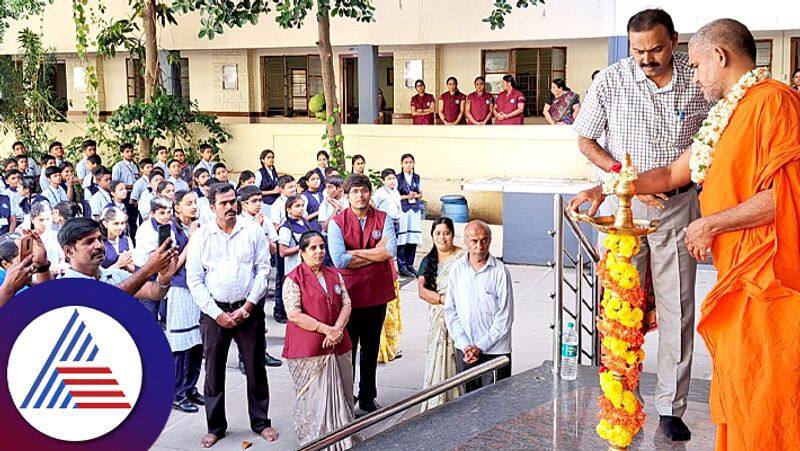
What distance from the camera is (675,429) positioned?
13.7 feet

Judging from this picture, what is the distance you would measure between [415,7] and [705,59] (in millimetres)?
12872

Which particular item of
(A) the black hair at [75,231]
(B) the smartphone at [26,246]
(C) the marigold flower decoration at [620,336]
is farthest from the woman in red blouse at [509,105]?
(B) the smartphone at [26,246]

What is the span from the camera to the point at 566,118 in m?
14.9

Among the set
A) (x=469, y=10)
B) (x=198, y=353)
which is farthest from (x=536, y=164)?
(x=198, y=353)

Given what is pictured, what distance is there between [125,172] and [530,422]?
1157cm

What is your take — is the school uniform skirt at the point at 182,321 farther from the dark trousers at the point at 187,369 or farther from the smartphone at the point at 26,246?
the smartphone at the point at 26,246

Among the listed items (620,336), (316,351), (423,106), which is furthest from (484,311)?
(423,106)

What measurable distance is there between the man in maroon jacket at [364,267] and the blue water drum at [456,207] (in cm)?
707

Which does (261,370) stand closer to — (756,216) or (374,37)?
(756,216)

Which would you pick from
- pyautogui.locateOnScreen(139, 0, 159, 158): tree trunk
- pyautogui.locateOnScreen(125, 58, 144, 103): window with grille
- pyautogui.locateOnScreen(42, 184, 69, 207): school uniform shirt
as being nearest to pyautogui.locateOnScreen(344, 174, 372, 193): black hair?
pyautogui.locateOnScreen(42, 184, 69, 207): school uniform shirt

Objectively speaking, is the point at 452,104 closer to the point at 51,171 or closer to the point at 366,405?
the point at 51,171

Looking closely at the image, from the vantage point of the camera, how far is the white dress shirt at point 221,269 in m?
6.65

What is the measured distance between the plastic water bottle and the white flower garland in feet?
6.61

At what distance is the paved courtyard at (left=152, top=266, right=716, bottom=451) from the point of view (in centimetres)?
676
